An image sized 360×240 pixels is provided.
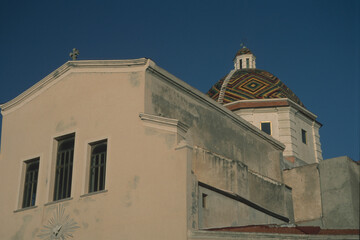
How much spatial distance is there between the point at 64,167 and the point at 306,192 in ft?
28.3

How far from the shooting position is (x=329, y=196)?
56.9ft

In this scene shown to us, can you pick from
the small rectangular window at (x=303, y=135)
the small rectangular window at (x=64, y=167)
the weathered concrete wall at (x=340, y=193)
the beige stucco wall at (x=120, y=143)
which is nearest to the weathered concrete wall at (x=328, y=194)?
the weathered concrete wall at (x=340, y=193)

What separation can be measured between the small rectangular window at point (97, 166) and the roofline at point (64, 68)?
248 cm

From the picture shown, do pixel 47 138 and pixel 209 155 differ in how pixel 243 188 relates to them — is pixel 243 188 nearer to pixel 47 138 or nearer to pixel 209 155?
pixel 209 155

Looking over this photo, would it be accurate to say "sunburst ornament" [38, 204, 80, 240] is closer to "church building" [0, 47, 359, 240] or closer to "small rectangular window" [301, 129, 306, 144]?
"church building" [0, 47, 359, 240]

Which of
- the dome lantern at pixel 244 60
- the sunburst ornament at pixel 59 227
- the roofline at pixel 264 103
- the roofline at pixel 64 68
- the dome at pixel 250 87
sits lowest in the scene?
the sunburst ornament at pixel 59 227

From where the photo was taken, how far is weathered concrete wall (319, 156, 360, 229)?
1627 centimetres

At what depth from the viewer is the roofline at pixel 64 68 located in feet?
53.0

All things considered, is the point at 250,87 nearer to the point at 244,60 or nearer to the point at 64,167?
the point at 244,60

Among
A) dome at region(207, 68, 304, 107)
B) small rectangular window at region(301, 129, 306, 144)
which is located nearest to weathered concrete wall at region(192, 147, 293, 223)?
small rectangular window at region(301, 129, 306, 144)

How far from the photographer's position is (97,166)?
52.0 ft

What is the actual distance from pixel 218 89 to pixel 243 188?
14.0 m

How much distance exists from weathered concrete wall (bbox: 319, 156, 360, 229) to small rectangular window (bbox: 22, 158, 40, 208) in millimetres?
9519

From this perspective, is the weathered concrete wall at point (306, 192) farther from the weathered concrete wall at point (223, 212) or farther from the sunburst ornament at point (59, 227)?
the sunburst ornament at point (59, 227)
